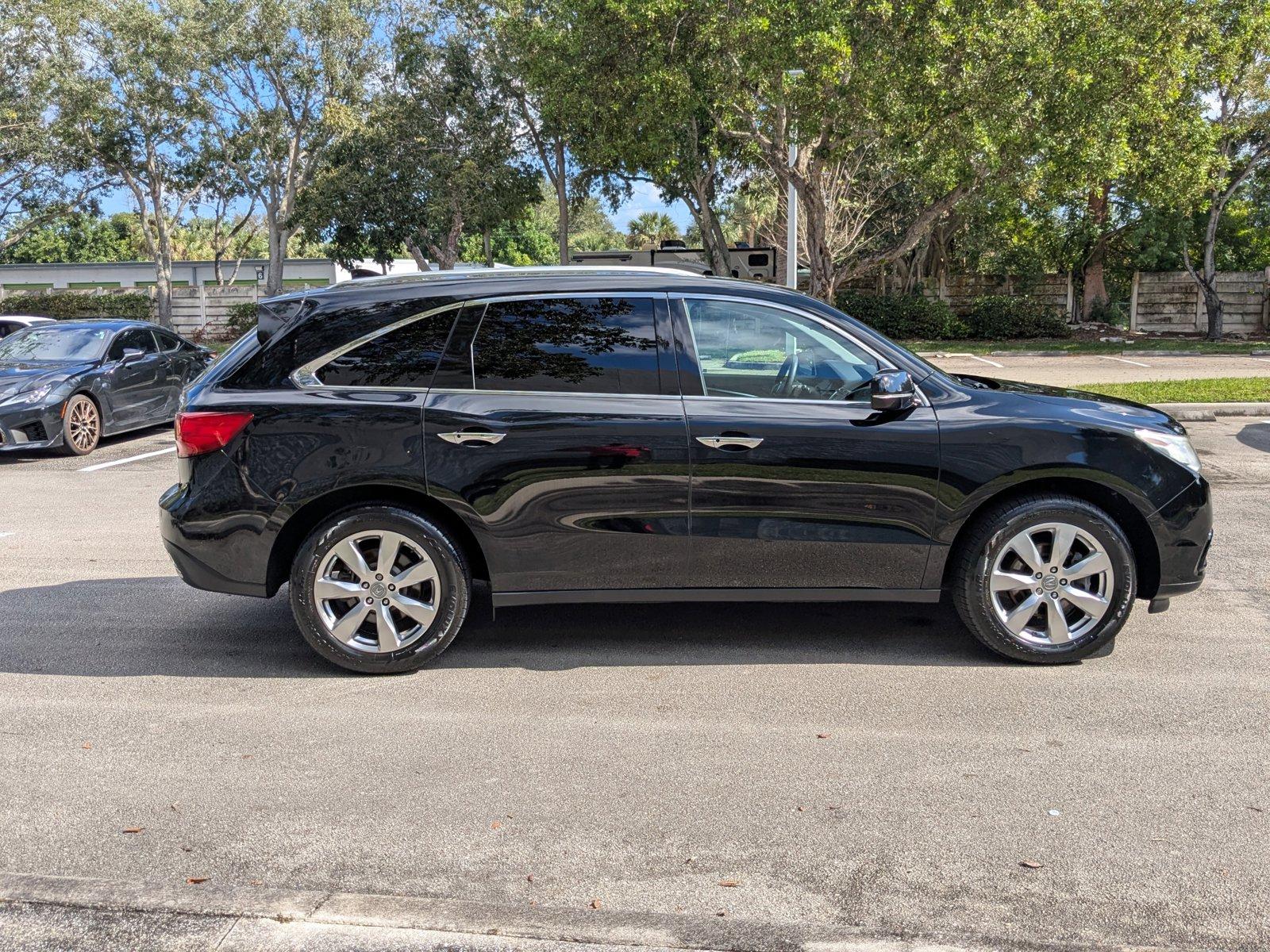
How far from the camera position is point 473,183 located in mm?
32781

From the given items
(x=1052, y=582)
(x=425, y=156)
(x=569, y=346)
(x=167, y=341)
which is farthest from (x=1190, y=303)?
(x=569, y=346)

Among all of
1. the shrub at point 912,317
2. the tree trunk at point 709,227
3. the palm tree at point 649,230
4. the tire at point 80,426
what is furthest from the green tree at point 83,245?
the tire at point 80,426

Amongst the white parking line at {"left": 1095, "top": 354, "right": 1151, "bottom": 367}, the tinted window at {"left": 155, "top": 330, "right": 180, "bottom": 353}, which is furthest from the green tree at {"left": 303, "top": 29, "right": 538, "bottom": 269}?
the tinted window at {"left": 155, "top": 330, "right": 180, "bottom": 353}

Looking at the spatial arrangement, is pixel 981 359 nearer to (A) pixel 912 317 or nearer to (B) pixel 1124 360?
(B) pixel 1124 360

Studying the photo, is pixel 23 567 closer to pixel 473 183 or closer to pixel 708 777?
pixel 708 777

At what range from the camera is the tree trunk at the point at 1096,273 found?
29.9 metres

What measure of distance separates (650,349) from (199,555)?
226 cm

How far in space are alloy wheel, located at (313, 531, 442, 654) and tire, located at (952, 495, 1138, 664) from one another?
242 centimetres

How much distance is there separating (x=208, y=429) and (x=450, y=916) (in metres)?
2.77

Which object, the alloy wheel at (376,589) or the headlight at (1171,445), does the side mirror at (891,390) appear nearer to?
the headlight at (1171,445)

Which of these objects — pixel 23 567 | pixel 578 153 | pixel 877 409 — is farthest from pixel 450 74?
pixel 877 409

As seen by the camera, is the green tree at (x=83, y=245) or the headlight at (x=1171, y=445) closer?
the headlight at (x=1171, y=445)

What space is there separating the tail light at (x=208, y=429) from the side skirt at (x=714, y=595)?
1379 millimetres

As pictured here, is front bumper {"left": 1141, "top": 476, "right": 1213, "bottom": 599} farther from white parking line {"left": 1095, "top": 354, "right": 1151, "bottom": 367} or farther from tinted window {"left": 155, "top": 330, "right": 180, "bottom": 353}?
white parking line {"left": 1095, "top": 354, "right": 1151, "bottom": 367}
